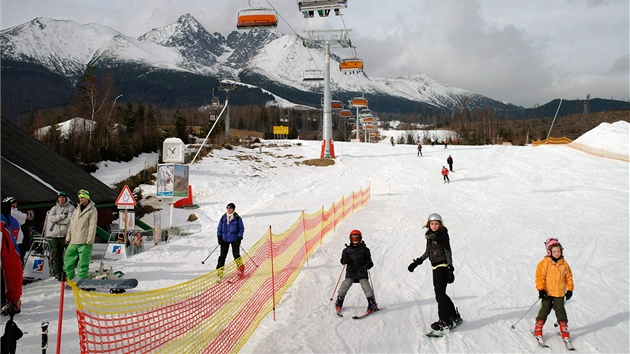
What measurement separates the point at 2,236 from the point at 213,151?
34629mm

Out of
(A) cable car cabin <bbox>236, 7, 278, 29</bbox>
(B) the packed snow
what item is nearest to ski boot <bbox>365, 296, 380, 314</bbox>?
(B) the packed snow

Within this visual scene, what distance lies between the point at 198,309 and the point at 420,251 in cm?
816

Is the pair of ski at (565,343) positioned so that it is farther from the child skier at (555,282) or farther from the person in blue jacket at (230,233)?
the person in blue jacket at (230,233)

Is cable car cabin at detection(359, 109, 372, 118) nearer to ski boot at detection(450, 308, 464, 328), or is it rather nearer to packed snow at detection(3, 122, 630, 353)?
packed snow at detection(3, 122, 630, 353)

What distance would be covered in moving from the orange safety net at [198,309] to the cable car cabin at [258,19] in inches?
708

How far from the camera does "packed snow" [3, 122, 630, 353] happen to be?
650cm

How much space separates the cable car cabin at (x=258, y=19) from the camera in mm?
26094

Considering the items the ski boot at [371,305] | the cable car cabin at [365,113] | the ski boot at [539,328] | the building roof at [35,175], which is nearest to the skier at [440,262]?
the ski boot at [371,305]

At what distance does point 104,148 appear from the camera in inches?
1563

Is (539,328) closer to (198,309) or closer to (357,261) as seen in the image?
(357,261)

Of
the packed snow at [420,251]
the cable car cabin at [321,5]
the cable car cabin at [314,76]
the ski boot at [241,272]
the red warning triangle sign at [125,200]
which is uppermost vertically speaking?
the cable car cabin at [321,5]

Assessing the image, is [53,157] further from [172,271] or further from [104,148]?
[104,148]

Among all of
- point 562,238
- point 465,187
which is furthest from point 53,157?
point 465,187

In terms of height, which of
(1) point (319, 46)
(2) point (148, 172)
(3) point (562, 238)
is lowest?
(3) point (562, 238)
